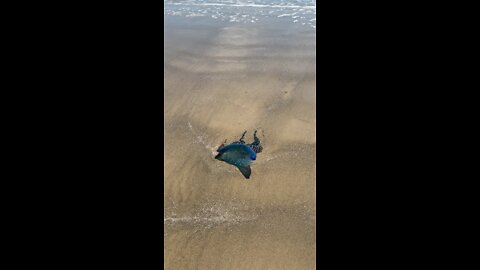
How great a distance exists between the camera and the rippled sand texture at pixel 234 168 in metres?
3.38

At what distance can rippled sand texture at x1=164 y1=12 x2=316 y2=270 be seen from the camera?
133 inches

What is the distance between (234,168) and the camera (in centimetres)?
443

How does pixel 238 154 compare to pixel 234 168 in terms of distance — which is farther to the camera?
pixel 234 168

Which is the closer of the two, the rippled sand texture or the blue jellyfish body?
the rippled sand texture

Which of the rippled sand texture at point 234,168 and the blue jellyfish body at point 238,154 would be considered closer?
the rippled sand texture at point 234,168

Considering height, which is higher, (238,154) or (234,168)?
(238,154)
